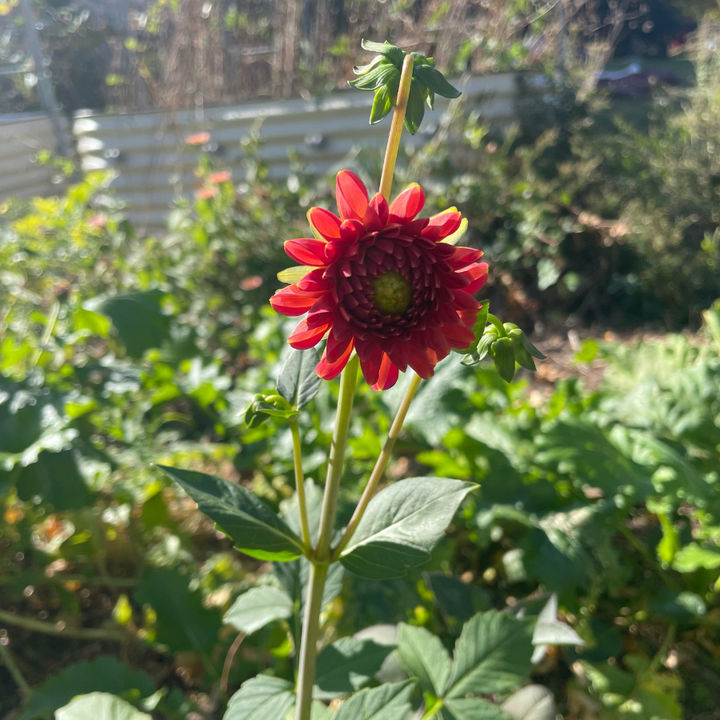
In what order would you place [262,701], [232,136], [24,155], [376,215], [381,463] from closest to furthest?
[376,215], [381,463], [262,701], [232,136], [24,155]

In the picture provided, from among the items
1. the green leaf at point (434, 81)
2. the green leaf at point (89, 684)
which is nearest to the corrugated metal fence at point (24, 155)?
the green leaf at point (89, 684)

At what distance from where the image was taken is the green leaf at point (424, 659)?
0.96 metres

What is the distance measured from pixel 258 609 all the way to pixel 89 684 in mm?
466

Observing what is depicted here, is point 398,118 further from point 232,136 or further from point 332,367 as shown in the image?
point 232,136

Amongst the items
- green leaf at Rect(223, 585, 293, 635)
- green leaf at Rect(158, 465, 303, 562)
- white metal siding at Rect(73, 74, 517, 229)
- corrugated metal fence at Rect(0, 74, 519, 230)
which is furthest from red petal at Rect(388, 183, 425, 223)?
white metal siding at Rect(73, 74, 517, 229)

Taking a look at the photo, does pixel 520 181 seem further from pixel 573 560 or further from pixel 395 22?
pixel 573 560

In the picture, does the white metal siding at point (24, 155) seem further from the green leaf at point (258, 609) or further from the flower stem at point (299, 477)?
the flower stem at point (299, 477)

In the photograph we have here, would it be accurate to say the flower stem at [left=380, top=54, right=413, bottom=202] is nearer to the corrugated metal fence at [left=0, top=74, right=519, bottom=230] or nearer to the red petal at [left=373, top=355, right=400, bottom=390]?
the red petal at [left=373, top=355, right=400, bottom=390]

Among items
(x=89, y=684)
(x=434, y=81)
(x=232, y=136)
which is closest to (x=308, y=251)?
(x=434, y=81)

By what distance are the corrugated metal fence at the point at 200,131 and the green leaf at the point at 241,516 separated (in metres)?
3.25

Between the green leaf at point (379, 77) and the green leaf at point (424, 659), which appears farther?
the green leaf at point (424, 659)

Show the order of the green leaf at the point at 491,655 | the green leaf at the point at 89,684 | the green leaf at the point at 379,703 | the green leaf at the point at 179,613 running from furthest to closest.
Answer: the green leaf at the point at 179,613
the green leaf at the point at 89,684
the green leaf at the point at 491,655
the green leaf at the point at 379,703

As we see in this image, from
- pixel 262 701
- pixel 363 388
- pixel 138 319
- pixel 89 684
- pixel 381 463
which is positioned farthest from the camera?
pixel 363 388

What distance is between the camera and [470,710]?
34.8 inches
